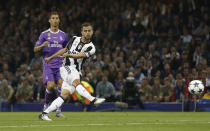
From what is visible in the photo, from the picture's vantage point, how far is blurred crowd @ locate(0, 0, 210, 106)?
19.8m

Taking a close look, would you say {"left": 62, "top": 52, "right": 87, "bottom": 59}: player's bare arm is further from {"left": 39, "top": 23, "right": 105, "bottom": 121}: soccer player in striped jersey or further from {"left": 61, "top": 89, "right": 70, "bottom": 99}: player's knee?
{"left": 61, "top": 89, "right": 70, "bottom": 99}: player's knee

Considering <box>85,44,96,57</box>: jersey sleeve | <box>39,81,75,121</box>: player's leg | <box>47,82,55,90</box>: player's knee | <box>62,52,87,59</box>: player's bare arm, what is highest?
<box>85,44,96,57</box>: jersey sleeve

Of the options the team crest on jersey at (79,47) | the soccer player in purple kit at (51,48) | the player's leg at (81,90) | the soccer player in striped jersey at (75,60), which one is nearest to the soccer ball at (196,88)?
the soccer player in purple kit at (51,48)

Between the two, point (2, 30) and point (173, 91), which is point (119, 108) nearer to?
point (173, 91)

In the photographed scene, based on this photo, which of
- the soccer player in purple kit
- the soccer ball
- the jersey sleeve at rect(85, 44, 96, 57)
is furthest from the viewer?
the soccer ball

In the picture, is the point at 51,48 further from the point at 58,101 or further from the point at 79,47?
the point at 58,101

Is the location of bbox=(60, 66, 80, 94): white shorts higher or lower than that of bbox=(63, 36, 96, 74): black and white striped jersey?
lower

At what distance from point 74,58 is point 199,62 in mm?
10123

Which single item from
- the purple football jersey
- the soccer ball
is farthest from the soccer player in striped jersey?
the soccer ball

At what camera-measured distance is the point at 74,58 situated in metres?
11.7

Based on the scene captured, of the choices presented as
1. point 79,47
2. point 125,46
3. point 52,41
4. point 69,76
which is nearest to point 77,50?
point 79,47

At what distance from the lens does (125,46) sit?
22984 mm

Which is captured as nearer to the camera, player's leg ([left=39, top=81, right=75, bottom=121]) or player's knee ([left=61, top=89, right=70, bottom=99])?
player's leg ([left=39, top=81, right=75, bottom=121])
